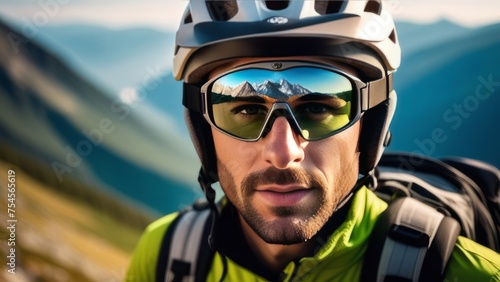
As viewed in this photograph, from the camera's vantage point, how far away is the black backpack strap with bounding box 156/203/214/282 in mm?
1590

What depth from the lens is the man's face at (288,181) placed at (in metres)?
1.39

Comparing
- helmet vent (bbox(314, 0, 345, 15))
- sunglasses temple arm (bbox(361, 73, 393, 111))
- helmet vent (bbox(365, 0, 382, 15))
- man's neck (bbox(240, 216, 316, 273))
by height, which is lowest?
man's neck (bbox(240, 216, 316, 273))

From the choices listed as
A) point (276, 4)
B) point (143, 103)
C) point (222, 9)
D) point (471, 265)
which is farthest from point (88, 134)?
point (471, 265)

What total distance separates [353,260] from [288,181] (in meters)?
0.34

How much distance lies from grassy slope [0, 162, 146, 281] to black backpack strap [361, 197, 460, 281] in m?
1.69

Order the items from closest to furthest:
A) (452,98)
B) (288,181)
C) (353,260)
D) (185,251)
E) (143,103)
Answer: (288,181) < (353,260) < (185,251) < (452,98) < (143,103)

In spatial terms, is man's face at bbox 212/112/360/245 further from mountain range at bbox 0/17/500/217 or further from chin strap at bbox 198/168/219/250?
mountain range at bbox 0/17/500/217

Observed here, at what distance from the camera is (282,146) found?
1392mm

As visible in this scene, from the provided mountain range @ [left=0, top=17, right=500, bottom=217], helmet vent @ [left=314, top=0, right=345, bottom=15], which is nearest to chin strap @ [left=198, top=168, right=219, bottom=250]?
helmet vent @ [left=314, top=0, right=345, bottom=15]

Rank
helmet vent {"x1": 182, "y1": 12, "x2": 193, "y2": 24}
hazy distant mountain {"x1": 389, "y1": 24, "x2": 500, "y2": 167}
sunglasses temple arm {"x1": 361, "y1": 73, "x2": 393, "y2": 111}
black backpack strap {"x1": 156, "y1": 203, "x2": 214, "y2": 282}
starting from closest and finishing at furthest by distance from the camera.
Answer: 1. sunglasses temple arm {"x1": 361, "y1": 73, "x2": 393, "y2": 111}
2. black backpack strap {"x1": 156, "y1": 203, "x2": 214, "y2": 282}
3. helmet vent {"x1": 182, "y1": 12, "x2": 193, "y2": 24}
4. hazy distant mountain {"x1": 389, "y1": 24, "x2": 500, "y2": 167}

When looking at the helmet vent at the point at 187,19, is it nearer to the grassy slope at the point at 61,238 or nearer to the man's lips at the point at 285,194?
the man's lips at the point at 285,194

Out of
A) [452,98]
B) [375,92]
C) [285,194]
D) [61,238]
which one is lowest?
[61,238]

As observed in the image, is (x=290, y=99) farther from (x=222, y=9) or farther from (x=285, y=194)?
(x=222, y=9)

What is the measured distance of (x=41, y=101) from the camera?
2791 millimetres
